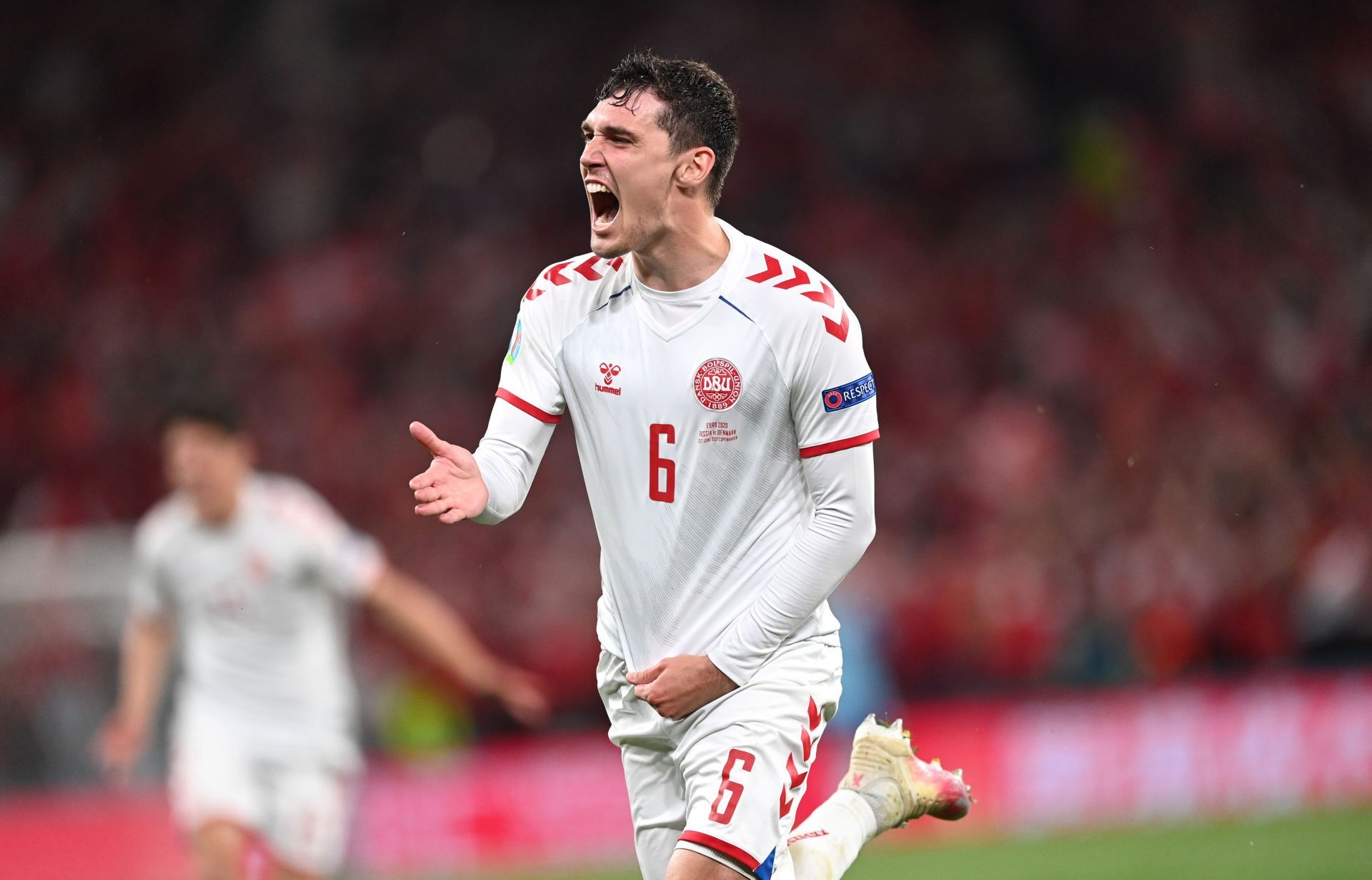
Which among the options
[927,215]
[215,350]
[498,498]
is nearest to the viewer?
[498,498]

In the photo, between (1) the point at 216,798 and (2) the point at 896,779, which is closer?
(2) the point at 896,779

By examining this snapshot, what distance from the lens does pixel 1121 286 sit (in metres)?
17.6

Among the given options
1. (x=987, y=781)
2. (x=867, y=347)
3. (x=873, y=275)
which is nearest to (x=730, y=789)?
(x=987, y=781)

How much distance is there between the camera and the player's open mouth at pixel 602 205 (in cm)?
479

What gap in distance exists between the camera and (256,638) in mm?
7941

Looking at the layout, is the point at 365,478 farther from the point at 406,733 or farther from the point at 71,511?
the point at 406,733

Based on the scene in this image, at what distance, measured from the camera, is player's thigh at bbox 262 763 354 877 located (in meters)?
7.72

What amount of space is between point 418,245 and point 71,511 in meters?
4.59

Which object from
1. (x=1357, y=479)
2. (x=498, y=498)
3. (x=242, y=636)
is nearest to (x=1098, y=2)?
(x=1357, y=479)

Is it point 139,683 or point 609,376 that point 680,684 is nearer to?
point 609,376

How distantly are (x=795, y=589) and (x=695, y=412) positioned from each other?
0.56 metres

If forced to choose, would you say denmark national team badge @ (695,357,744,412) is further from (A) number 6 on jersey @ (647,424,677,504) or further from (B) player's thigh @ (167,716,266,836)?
(B) player's thigh @ (167,716,266,836)

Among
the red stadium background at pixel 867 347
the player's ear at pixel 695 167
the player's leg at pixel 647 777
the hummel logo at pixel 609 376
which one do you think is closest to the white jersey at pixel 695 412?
the hummel logo at pixel 609 376

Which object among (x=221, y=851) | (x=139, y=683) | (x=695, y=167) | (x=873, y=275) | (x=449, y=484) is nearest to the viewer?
(x=449, y=484)
